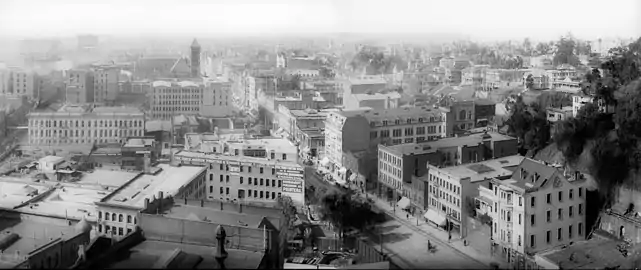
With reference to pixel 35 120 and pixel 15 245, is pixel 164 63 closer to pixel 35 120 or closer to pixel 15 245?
pixel 35 120

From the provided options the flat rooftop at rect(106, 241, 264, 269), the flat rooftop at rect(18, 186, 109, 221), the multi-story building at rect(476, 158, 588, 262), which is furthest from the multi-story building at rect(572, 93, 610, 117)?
the flat rooftop at rect(18, 186, 109, 221)

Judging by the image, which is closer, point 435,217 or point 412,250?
point 412,250

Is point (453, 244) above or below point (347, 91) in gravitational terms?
below

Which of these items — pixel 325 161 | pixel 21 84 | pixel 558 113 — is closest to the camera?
pixel 558 113

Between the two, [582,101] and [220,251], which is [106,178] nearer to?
[220,251]

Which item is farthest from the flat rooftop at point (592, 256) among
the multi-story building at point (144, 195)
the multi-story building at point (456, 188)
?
the multi-story building at point (144, 195)

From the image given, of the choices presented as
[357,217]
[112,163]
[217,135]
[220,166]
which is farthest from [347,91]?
[357,217]

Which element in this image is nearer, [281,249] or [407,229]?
[281,249]

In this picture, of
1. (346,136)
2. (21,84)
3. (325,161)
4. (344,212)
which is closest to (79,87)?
(21,84)
